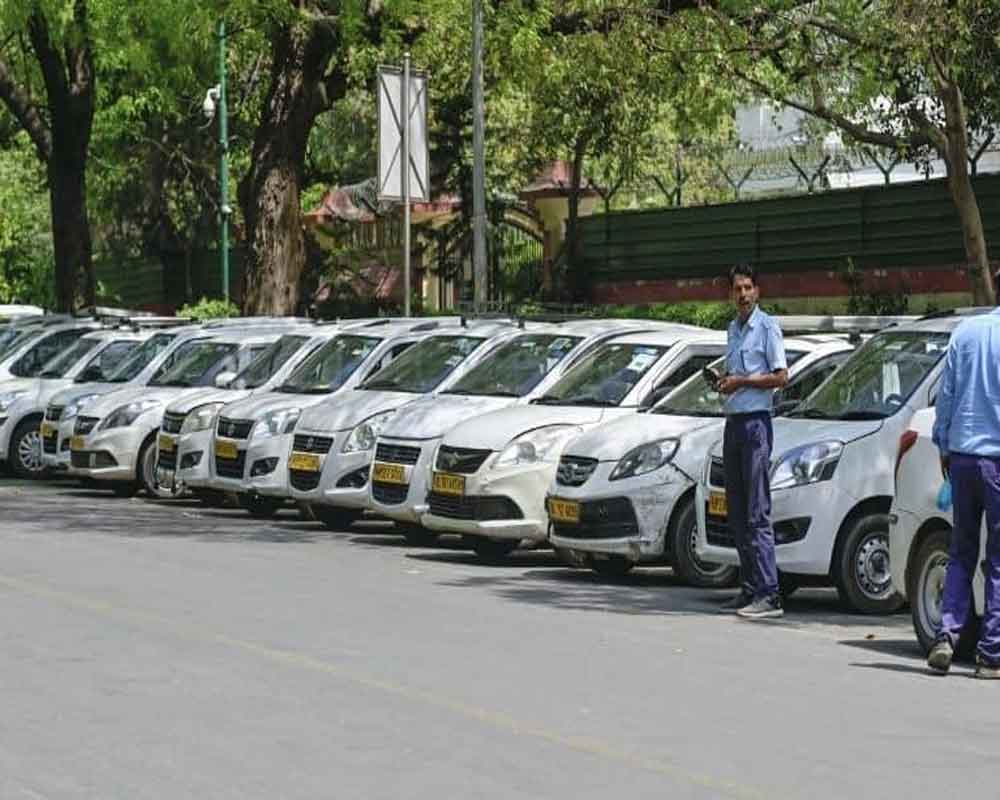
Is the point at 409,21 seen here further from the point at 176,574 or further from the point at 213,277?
the point at 213,277

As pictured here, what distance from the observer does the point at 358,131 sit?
165 feet

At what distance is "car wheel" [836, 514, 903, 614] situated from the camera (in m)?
14.0

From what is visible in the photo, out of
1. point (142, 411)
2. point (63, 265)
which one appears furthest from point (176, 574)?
point (63, 265)

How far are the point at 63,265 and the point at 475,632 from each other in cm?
2569

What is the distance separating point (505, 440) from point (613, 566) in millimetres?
1296

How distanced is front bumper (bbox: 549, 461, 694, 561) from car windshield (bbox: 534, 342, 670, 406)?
1.62 metres

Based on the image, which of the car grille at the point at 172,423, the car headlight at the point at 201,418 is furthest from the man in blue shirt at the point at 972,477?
the car grille at the point at 172,423

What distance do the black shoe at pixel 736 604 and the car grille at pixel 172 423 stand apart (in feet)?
31.6

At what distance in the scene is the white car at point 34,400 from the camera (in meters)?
27.0

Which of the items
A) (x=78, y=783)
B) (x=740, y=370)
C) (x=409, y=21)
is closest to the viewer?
(x=78, y=783)

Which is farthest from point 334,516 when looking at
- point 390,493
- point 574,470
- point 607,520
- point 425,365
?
point 607,520

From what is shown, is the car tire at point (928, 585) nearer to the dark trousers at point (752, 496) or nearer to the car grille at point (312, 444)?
the dark trousers at point (752, 496)

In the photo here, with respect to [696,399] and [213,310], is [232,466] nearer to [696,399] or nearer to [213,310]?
[696,399]

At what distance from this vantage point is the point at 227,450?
2144 cm
